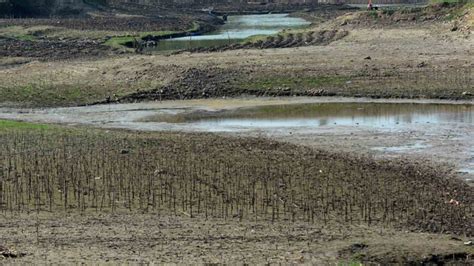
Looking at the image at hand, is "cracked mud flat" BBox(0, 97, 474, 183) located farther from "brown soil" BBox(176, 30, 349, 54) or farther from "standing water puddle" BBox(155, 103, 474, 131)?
"brown soil" BBox(176, 30, 349, 54)

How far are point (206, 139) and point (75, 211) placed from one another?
8.20m

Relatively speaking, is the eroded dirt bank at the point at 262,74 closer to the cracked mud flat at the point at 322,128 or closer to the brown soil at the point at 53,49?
the cracked mud flat at the point at 322,128

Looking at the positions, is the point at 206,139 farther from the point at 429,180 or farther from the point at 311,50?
the point at 311,50

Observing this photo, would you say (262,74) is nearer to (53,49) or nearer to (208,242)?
(53,49)

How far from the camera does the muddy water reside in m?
54.7

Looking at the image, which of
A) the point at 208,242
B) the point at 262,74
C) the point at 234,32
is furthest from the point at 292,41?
the point at 208,242

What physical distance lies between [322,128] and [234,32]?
1629 inches

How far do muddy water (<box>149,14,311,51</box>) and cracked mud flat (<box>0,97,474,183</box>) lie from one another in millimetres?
20050

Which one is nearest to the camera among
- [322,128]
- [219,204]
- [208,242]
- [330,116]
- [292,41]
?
[208,242]

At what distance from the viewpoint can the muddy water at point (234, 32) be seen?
54.7 m

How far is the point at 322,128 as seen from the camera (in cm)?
2711

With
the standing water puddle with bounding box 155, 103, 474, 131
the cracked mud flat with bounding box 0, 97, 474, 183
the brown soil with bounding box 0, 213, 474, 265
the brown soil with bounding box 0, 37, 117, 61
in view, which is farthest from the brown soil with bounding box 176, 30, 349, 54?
the brown soil with bounding box 0, 213, 474, 265

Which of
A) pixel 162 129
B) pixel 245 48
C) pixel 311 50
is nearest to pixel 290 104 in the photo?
pixel 162 129

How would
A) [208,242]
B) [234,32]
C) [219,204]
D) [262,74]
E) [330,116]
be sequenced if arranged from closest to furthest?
[208,242]
[219,204]
[330,116]
[262,74]
[234,32]
